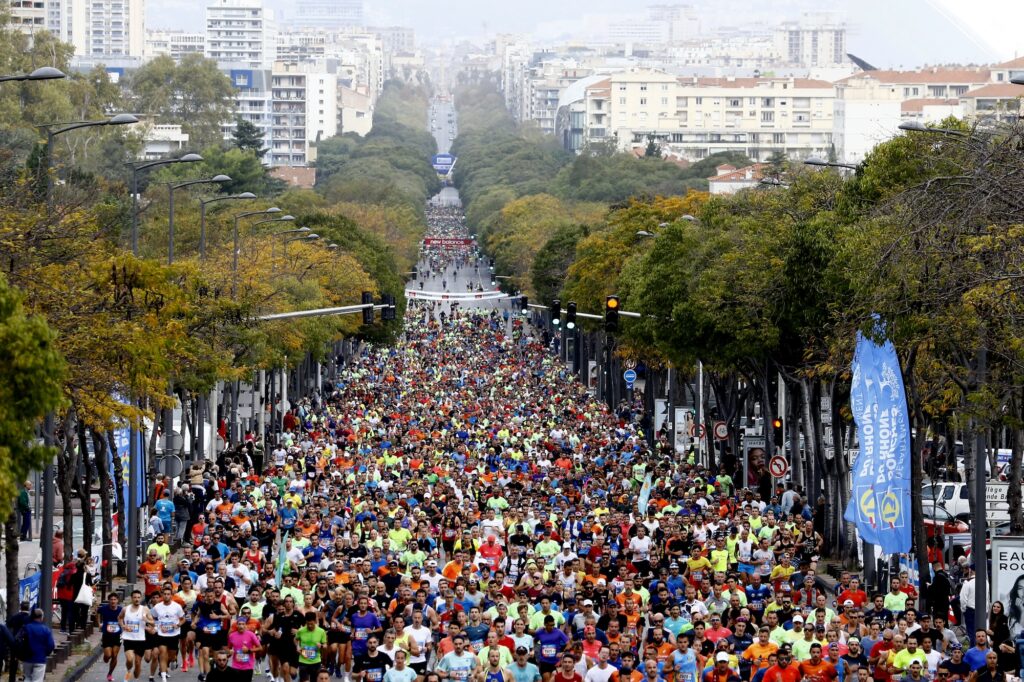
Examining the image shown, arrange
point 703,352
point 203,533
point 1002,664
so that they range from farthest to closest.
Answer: point 703,352, point 203,533, point 1002,664

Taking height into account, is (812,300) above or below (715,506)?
above

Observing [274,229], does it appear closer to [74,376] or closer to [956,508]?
[956,508]

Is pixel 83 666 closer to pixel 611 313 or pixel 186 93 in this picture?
pixel 611 313

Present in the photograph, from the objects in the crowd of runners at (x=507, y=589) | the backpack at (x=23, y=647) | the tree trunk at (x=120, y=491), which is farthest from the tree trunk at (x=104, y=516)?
the backpack at (x=23, y=647)

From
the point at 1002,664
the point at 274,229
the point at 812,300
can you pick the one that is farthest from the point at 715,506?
the point at 274,229

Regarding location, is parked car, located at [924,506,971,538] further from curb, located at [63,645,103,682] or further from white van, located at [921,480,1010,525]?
curb, located at [63,645,103,682]

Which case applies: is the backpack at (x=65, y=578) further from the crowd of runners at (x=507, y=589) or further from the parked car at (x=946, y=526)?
the parked car at (x=946, y=526)

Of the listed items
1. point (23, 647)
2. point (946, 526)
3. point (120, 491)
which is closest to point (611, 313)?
point (946, 526)
